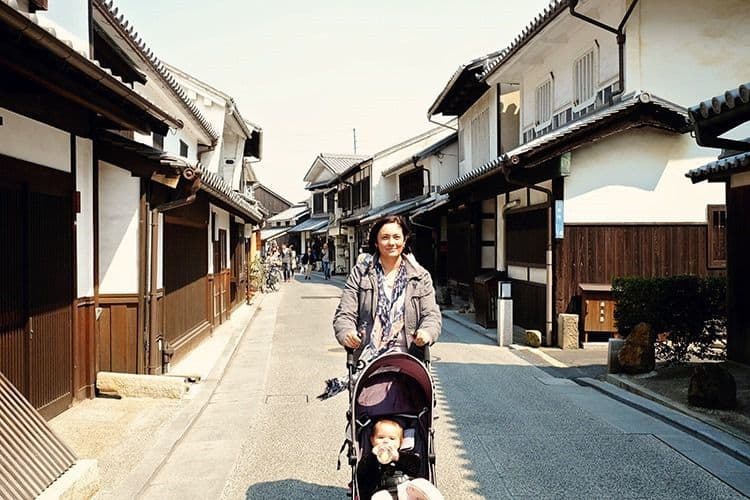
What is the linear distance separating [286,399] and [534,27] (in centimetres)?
974

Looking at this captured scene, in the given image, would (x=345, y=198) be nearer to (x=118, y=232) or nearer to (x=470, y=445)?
(x=118, y=232)

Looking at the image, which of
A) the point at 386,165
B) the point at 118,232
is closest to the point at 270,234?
the point at 386,165

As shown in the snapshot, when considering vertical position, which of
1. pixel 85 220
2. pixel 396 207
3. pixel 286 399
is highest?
pixel 396 207

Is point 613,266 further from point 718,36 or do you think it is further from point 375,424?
point 375,424

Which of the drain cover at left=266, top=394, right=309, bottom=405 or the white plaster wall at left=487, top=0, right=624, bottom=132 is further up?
the white plaster wall at left=487, top=0, right=624, bottom=132

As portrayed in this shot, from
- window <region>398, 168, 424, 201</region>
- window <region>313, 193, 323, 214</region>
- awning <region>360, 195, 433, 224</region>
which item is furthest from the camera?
window <region>313, 193, 323, 214</region>

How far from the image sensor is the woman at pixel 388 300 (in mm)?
4793

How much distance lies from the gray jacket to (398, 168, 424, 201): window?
26.5 metres

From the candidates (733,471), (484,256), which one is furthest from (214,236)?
(733,471)

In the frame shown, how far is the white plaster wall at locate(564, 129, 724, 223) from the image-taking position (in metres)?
13.1

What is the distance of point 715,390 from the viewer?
25.5ft

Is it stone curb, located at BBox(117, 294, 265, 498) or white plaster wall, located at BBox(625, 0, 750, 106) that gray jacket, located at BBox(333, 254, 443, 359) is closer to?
stone curb, located at BBox(117, 294, 265, 498)

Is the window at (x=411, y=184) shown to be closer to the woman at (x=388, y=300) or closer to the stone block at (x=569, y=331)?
the stone block at (x=569, y=331)

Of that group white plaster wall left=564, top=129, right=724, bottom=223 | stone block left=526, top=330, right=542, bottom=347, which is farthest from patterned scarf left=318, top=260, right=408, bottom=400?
stone block left=526, top=330, right=542, bottom=347
